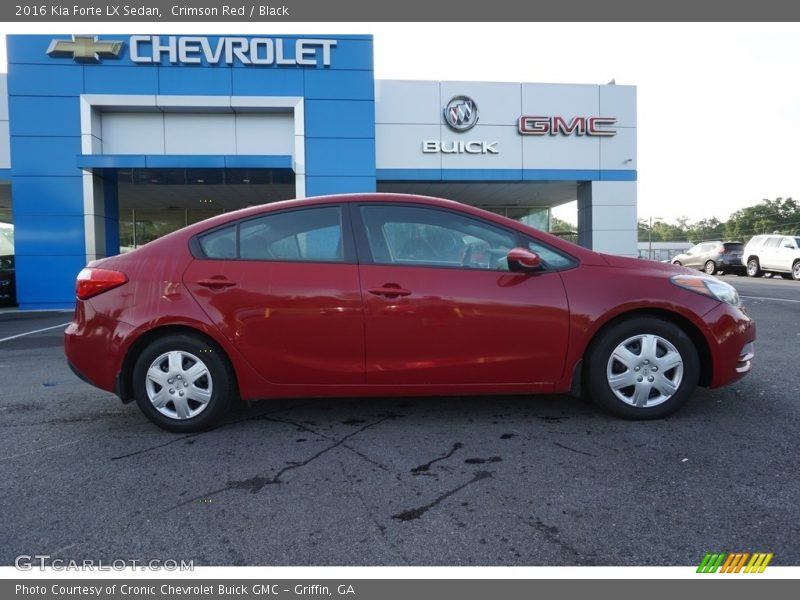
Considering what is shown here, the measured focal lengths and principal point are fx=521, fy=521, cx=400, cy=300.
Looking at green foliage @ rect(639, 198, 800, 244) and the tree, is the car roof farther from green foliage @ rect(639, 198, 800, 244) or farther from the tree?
the tree

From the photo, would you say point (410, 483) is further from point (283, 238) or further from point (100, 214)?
point (100, 214)

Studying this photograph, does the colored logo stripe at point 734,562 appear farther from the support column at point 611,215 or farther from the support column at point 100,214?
the support column at point 611,215

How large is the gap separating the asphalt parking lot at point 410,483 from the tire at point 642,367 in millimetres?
147

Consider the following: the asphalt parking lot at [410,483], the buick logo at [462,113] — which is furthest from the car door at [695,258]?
the asphalt parking lot at [410,483]

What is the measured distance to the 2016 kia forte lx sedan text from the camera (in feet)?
Result: 11.0

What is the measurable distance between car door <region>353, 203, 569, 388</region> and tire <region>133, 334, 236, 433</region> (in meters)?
1.01

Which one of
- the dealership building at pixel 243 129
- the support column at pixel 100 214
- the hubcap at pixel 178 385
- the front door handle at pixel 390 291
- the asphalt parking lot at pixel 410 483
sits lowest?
the asphalt parking lot at pixel 410 483

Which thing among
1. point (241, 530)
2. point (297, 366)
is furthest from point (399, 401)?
point (241, 530)

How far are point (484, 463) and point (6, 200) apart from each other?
80.6ft

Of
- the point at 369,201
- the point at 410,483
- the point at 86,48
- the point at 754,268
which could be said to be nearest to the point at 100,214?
the point at 86,48

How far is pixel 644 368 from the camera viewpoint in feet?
11.3

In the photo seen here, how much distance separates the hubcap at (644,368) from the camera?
135 inches

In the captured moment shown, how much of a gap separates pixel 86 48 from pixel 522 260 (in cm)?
1423

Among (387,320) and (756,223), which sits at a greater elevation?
(756,223)
